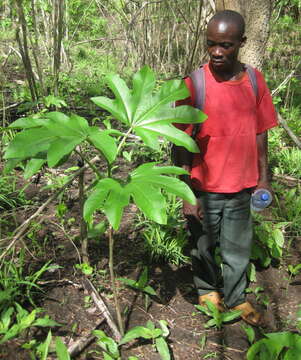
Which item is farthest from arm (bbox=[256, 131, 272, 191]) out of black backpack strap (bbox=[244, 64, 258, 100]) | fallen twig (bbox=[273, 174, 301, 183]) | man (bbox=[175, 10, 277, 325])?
fallen twig (bbox=[273, 174, 301, 183])

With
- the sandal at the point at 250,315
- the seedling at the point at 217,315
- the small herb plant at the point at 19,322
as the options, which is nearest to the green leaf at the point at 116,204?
the small herb plant at the point at 19,322

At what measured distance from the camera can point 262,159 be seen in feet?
6.30

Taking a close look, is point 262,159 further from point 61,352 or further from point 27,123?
point 61,352

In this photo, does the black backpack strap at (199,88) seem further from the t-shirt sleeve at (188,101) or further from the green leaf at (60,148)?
the green leaf at (60,148)

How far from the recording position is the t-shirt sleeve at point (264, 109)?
1.78 m

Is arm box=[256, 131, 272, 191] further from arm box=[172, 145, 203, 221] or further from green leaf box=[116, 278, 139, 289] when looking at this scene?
green leaf box=[116, 278, 139, 289]

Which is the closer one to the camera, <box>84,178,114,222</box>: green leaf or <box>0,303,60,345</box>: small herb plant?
<box>84,178,114,222</box>: green leaf

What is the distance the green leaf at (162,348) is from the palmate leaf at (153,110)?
103cm

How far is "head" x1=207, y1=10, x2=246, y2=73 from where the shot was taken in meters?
1.56

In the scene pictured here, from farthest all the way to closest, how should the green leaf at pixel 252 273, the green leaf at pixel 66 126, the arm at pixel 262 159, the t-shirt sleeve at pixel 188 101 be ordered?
the green leaf at pixel 252 273
the arm at pixel 262 159
the t-shirt sleeve at pixel 188 101
the green leaf at pixel 66 126

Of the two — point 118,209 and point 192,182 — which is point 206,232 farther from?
point 118,209

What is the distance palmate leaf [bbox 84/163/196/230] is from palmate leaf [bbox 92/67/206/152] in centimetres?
16

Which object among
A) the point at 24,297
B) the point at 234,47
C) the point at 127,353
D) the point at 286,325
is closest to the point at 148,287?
the point at 127,353

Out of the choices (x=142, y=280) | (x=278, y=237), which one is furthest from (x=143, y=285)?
(x=278, y=237)
